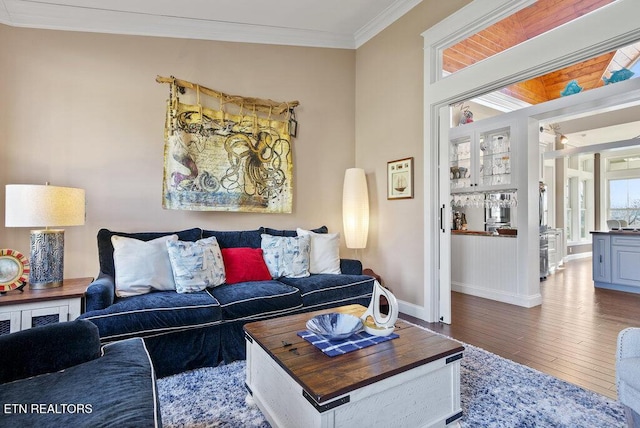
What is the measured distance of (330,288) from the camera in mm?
2855

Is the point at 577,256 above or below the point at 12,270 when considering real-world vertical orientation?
below

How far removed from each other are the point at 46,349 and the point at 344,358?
1.22 meters

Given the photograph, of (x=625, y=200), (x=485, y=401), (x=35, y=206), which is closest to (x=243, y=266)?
(x=35, y=206)

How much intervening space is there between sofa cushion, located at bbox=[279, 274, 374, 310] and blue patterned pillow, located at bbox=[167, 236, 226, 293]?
615 millimetres

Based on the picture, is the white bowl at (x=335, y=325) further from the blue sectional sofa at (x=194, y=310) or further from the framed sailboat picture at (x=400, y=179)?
the framed sailboat picture at (x=400, y=179)

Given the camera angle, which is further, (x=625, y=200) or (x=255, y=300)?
(x=625, y=200)

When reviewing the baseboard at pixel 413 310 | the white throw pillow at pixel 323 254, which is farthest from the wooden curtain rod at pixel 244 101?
the baseboard at pixel 413 310

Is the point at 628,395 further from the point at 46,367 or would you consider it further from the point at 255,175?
the point at 255,175

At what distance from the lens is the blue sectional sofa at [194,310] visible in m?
2.06

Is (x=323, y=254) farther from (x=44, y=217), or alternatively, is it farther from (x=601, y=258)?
(x=601, y=258)

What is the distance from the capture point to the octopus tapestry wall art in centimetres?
324

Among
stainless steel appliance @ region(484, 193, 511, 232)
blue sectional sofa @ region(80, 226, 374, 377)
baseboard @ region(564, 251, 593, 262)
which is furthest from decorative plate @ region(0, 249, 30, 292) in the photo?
baseboard @ region(564, 251, 593, 262)

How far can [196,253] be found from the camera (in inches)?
103

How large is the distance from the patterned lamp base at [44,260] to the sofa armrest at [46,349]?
1.09m
